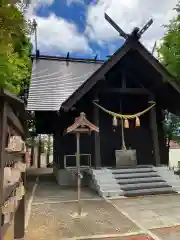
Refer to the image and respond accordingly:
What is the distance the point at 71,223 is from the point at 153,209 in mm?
2255

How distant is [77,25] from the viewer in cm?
1509

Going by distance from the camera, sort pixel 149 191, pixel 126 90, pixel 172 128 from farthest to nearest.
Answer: pixel 172 128, pixel 126 90, pixel 149 191

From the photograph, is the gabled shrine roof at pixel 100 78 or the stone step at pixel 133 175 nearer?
the stone step at pixel 133 175

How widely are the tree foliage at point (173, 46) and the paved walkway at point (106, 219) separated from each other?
734 cm

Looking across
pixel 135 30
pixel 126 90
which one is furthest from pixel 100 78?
pixel 135 30

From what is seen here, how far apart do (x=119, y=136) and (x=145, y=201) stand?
4922 mm

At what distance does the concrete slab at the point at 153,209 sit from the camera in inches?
192

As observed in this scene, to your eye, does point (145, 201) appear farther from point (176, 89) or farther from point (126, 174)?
point (176, 89)

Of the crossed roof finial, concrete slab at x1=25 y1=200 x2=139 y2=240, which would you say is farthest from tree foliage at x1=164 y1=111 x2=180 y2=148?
concrete slab at x1=25 y1=200 x2=139 y2=240

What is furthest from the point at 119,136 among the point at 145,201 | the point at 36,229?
the point at 36,229

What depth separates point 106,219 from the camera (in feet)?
17.0

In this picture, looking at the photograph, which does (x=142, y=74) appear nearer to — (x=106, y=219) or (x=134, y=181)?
(x=134, y=181)

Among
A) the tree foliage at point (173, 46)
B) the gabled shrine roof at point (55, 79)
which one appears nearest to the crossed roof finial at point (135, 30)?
the tree foliage at point (173, 46)

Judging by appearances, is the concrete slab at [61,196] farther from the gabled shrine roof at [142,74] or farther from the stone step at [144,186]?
the gabled shrine roof at [142,74]
